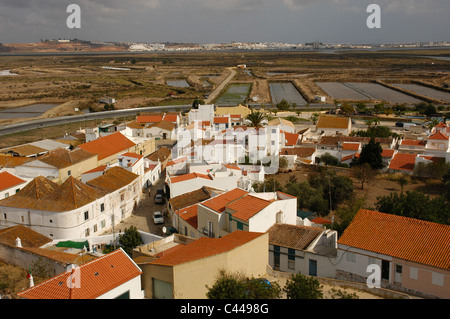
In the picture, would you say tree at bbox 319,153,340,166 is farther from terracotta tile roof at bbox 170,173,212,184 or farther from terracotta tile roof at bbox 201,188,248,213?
terracotta tile roof at bbox 201,188,248,213

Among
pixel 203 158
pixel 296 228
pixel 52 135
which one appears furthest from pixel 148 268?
pixel 52 135

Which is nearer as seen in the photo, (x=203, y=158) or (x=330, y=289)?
(x=330, y=289)

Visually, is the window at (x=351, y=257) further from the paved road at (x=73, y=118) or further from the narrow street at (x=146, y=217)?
the paved road at (x=73, y=118)

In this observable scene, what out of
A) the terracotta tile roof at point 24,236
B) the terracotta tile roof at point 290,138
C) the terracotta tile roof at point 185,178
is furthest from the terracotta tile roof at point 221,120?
the terracotta tile roof at point 24,236
